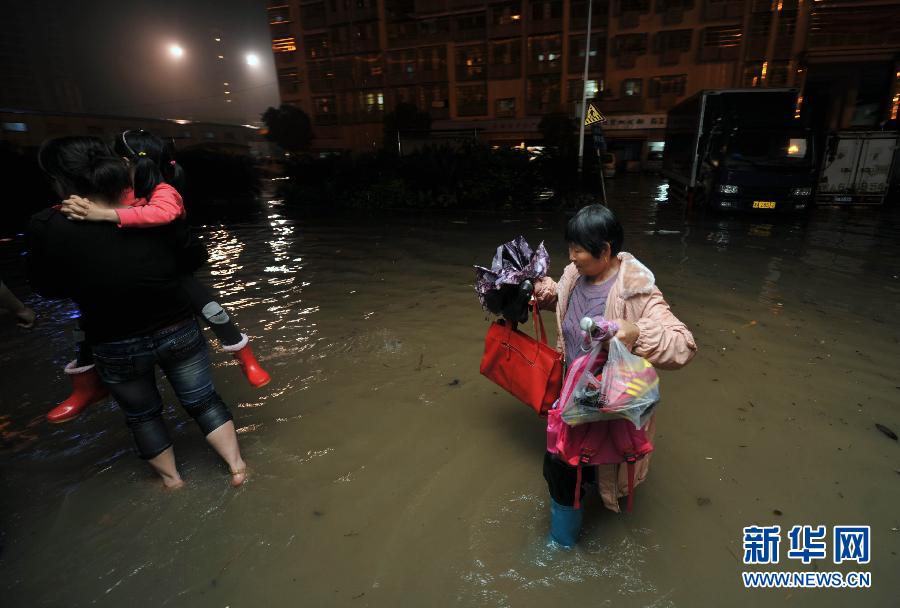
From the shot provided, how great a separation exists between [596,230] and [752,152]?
11.7m

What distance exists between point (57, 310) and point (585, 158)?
55.6 ft

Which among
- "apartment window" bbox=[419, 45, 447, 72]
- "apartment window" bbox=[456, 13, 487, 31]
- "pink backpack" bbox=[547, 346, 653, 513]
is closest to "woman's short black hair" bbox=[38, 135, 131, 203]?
"pink backpack" bbox=[547, 346, 653, 513]

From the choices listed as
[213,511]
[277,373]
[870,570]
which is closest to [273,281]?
[277,373]

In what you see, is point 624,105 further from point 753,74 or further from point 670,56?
point 753,74

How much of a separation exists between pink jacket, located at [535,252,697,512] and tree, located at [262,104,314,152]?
45.8 m

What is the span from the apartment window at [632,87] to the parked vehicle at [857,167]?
23.2m

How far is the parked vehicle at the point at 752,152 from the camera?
10.3m

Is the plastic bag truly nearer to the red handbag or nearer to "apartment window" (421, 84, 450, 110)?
the red handbag

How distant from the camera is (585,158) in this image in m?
17.6

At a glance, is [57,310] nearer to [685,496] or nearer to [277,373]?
[277,373]

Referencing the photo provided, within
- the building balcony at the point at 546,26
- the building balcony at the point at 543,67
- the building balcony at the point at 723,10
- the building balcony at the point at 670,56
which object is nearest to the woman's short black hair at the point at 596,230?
the building balcony at the point at 670,56

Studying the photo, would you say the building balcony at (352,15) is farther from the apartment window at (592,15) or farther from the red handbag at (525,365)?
the red handbag at (525,365)

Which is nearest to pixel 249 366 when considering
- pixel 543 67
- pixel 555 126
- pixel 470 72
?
pixel 555 126

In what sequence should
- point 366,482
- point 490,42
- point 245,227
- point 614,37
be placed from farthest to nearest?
point 490,42 < point 614,37 < point 245,227 < point 366,482
